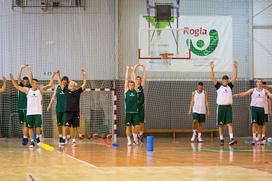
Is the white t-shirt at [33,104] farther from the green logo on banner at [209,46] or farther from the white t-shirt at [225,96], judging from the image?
the green logo on banner at [209,46]

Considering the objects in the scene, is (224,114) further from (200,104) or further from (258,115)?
(200,104)

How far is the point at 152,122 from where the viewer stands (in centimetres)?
2112

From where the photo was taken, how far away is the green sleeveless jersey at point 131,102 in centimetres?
1442

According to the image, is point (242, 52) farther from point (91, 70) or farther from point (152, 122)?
point (91, 70)

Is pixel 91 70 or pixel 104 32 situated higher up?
pixel 104 32

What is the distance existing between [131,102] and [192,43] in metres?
7.66

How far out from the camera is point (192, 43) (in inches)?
839

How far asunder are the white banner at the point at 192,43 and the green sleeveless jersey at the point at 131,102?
6.51m

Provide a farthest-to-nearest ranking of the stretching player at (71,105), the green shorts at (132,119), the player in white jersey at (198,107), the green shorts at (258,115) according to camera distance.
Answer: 1. the player in white jersey at (198,107)
2. the green shorts at (258,115)
3. the green shorts at (132,119)
4. the stretching player at (71,105)

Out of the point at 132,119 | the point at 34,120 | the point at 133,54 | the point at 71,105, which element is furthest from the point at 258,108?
the point at 133,54

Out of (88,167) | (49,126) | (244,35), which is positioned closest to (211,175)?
(88,167)

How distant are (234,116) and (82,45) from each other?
22.9 feet

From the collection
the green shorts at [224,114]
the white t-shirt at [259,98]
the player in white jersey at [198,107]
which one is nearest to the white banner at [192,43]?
the player in white jersey at [198,107]

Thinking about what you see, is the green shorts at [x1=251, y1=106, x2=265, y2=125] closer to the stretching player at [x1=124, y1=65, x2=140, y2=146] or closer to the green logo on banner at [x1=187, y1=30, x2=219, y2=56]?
the stretching player at [x1=124, y1=65, x2=140, y2=146]
